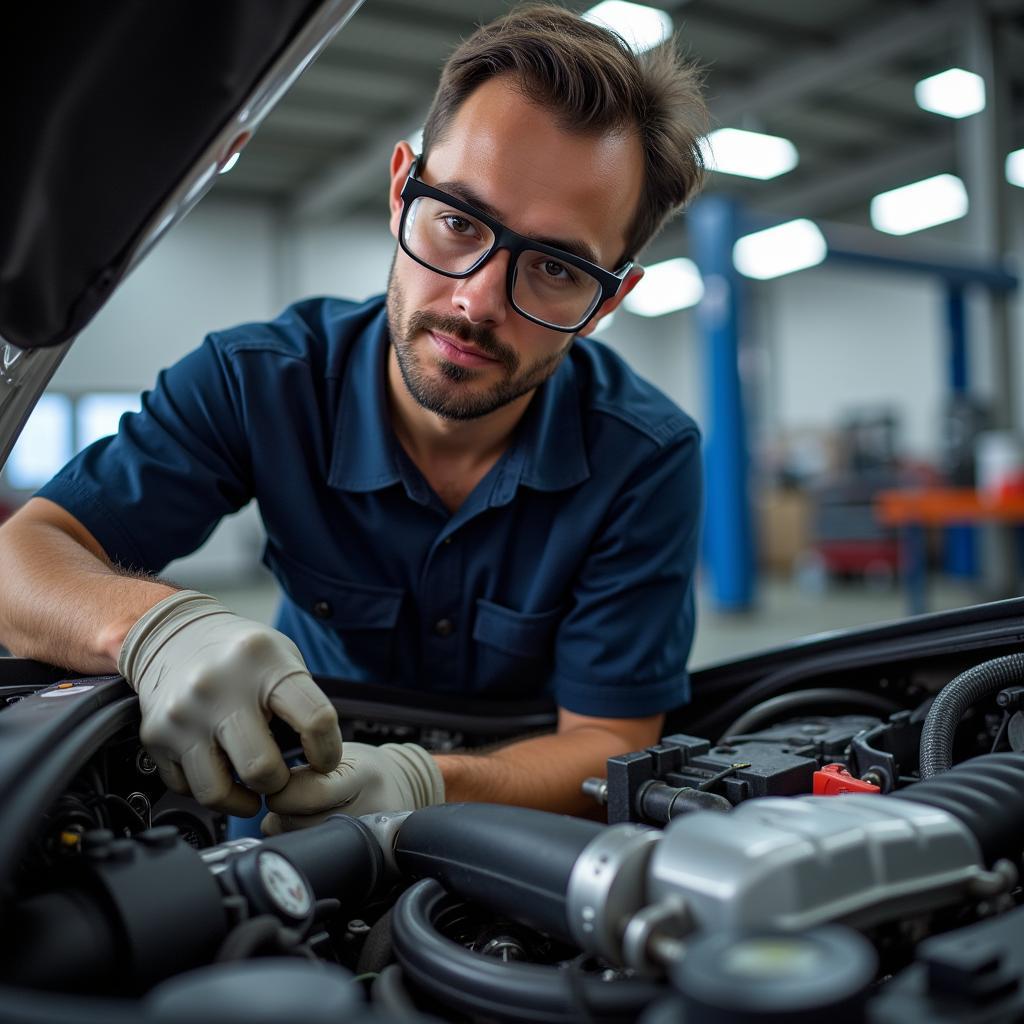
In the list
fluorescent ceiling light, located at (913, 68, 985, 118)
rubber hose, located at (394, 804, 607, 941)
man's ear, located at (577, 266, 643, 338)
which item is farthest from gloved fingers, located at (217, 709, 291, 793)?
fluorescent ceiling light, located at (913, 68, 985, 118)

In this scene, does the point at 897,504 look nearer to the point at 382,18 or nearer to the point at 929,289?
the point at 382,18

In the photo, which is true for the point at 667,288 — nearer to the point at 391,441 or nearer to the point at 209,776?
the point at 391,441

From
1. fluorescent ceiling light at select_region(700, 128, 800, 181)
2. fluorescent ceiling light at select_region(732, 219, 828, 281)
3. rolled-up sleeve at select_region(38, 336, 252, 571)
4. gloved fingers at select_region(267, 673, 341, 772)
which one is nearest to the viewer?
gloved fingers at select_region(267, 673, 341, 772)

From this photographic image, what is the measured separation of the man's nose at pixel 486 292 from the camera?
41.6 inches

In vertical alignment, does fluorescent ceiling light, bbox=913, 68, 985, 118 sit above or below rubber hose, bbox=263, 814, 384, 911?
above

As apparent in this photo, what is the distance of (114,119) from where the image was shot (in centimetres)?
62

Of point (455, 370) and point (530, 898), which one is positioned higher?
point (455, 370)

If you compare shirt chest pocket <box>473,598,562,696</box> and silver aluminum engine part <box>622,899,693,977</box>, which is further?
→ shirt chest pocket <box>473,598,562,696</box>

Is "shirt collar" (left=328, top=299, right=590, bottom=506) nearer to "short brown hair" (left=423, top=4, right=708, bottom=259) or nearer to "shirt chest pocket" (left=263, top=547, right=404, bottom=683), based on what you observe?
"shirt chest pocket" (left=263, top=547, right=404, bottom=683)

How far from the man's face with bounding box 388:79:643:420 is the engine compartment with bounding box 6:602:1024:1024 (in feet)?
1.70

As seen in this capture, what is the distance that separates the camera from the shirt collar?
49.9 inches

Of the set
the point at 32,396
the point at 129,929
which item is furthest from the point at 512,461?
the point at 129,929

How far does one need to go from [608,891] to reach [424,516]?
0.83 meters

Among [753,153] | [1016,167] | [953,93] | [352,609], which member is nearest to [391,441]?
[352,609]
